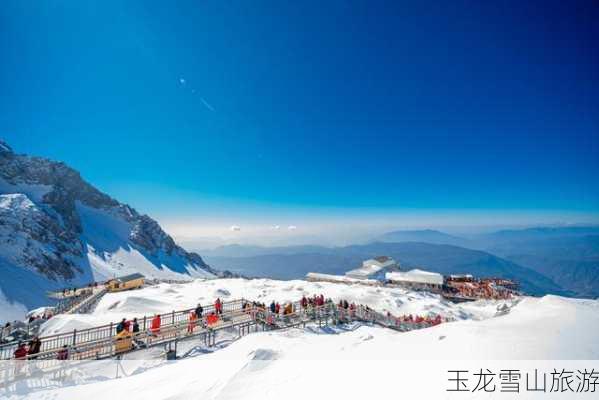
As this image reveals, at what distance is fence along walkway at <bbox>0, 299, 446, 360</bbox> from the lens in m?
14.9

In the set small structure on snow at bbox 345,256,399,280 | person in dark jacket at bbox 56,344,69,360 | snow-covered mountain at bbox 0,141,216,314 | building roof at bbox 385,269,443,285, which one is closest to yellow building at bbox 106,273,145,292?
snow-covered mountain at bbox 0,141,216,314

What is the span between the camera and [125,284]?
43531mm

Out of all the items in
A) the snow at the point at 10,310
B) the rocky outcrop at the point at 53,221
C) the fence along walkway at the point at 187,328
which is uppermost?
the rocky outcrop at the point at 53,221

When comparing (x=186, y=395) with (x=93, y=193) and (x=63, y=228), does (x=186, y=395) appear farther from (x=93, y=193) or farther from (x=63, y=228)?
(x=93, y=193)

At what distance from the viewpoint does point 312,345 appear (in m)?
15.0

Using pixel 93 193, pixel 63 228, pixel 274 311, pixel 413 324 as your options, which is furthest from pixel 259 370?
pixel 93 193

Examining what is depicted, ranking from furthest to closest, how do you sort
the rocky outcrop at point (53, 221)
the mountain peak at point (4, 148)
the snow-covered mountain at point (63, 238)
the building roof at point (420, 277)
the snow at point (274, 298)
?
the mountain peak at point (4, 148) → the rocky outcrop at point (53, 221) → the snow-covered mountain at point (63, 238) → the building roof at point (420, 277) → the snow at point (274, 298)

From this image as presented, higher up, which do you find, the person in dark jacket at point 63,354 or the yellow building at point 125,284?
the person in dark jacket at point 63,354

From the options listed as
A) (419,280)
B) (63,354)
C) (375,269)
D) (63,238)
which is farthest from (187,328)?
(63,238)

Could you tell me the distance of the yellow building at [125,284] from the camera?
41.4m

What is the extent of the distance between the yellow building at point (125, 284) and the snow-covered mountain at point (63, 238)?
18.7 m

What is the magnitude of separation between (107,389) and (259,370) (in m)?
5.59

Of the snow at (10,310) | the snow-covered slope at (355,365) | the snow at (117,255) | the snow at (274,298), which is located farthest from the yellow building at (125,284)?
the snow at (117,255)

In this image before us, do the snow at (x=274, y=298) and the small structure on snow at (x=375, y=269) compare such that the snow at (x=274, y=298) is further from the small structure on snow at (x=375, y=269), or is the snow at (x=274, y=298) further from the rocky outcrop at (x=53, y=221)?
the rocky outcrop at (x=53, y=221)
